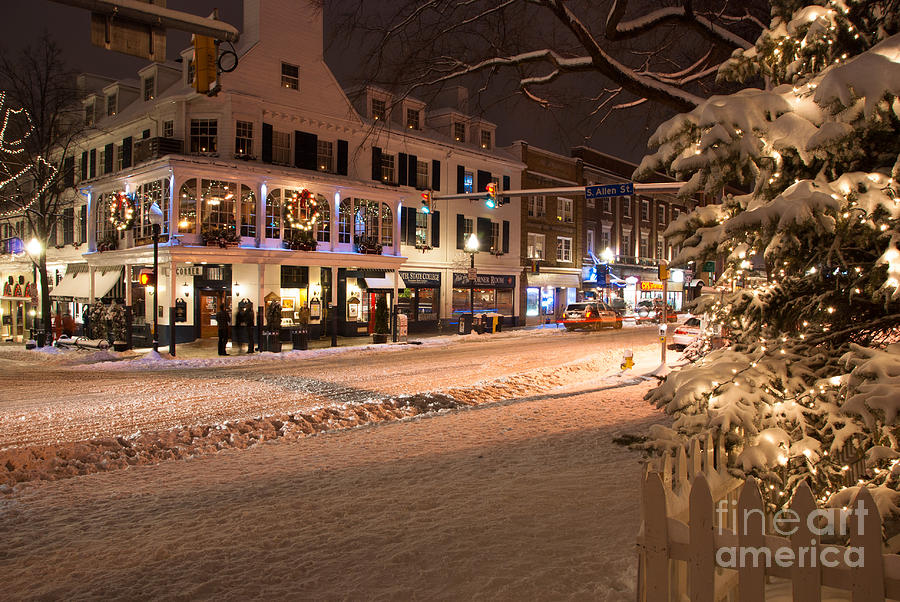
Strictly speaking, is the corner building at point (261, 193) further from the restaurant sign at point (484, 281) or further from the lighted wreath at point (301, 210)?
the restaurant sign at point (484, 281)

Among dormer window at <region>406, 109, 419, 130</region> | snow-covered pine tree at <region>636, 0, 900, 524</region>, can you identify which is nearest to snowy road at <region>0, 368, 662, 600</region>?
snow-covered pine tree at <region>636, 0, 900, 524</region>

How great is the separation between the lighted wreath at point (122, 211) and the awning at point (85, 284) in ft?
10.3

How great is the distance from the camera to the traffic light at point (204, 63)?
31.6 feet

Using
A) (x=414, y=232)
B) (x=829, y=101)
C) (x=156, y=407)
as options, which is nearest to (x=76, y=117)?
(x=414, y=232)

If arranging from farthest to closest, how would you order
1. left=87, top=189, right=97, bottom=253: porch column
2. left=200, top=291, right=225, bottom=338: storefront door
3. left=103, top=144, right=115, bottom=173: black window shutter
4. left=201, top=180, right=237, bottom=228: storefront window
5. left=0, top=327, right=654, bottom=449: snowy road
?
left=103, top=144, right=115, bottom=173: black window shutter < left=87, top=189, right=97, bottom=253: porch column < left=200, top=291, right=225, bottom=338: storefront door < left=201, top=180, right=237, bottom=228: storefront window < left=0, top=327, right=654, bottom=449: snowy road

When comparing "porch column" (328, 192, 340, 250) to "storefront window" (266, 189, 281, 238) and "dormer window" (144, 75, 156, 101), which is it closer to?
"storefront window" (266, 189, 281, 238)

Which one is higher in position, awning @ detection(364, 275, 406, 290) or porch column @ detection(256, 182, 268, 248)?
porch column @ detection(256, 182, 268, 248)

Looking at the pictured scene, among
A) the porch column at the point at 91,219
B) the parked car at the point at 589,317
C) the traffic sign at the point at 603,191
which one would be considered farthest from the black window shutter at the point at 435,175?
the porch column at the point at 91,219

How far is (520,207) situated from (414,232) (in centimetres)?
1009

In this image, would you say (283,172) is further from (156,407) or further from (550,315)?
(550,315)

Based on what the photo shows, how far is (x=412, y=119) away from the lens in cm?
3431

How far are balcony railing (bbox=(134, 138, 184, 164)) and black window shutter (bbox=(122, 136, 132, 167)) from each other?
263cm

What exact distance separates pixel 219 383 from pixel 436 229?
831 inches

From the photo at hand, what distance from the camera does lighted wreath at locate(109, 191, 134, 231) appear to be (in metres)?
24.9
